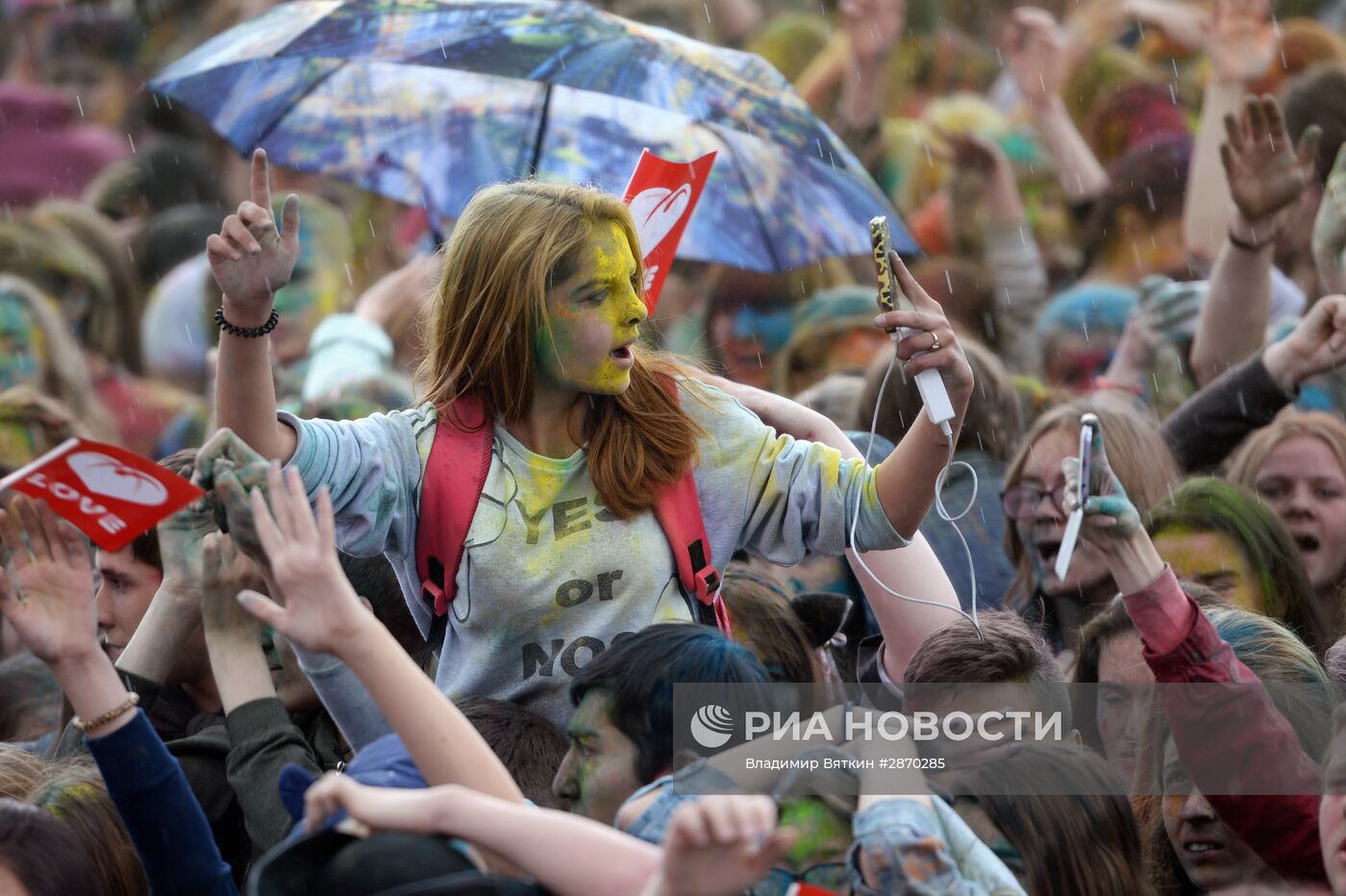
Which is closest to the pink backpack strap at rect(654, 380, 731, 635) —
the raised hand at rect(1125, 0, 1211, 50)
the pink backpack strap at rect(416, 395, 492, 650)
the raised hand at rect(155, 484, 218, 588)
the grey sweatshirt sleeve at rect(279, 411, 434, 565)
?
the pink backpack strap at rect(416, 395, 492, 650)

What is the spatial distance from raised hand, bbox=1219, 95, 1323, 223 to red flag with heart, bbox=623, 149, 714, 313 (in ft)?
6.10

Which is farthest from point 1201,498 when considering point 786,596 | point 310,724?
point 310,724

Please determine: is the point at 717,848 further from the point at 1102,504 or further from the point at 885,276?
the point at 885,276

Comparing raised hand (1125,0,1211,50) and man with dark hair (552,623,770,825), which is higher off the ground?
man with dark hair (552,623,770,825)

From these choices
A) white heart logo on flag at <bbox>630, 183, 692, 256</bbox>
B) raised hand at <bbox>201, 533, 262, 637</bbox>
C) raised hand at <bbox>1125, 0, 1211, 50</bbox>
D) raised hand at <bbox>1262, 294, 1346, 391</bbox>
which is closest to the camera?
raised hand at <bbox>201, 533, 262, 637</bbox>

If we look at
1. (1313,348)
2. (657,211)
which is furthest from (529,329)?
(1313,348)

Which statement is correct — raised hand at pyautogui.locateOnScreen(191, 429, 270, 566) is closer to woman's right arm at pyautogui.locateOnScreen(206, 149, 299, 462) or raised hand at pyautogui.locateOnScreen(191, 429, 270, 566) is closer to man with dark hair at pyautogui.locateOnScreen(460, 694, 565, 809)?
woman's right arm at pyautogui.locateOnScreen(206, 149, 299, 462)

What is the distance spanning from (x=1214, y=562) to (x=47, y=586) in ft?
8.57

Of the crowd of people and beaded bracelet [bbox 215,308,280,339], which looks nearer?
the crowd of people

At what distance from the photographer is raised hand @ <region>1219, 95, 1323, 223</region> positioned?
15.9 feet

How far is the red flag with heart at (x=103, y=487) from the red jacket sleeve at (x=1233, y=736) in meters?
1.61

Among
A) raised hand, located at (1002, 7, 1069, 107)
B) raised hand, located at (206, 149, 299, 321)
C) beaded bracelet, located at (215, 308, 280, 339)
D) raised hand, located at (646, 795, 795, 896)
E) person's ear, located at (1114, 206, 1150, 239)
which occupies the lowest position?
person's ear, located at (1114, 206, 1150, 239)

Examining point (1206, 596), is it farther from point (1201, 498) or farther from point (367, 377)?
point (367, 377)

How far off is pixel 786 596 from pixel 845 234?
4.19ft
